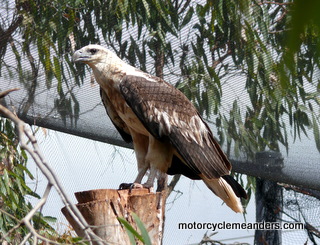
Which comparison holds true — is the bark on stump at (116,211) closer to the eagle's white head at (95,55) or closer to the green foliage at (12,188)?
the eagle's white head at (95,55)

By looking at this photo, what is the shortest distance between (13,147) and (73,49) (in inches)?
32.7

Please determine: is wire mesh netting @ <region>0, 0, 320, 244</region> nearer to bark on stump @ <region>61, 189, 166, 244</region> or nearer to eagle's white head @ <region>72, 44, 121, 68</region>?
eagle's white head @ <region>72, 44, 121, 68</region>

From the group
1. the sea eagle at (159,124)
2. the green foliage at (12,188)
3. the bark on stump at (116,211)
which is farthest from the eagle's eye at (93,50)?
the bark on stump at (116,211)

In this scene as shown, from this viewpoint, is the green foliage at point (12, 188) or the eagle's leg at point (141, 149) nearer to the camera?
the eagle's leg at point (141, 149)

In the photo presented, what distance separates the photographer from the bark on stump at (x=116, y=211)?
159cm

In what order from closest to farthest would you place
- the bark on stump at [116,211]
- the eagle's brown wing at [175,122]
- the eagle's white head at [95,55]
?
the bark on stump at [116,211], the eagle's brown wing at [175,122], the eagle's white head at [95,55]

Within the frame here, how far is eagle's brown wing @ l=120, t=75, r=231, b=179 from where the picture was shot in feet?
7.32

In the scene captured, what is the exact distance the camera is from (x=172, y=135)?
7.53 feet

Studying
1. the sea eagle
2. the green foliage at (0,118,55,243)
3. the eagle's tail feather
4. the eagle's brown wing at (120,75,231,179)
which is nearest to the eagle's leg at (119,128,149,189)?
the sea eagle

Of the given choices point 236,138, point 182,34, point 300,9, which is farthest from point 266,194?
point 300,9

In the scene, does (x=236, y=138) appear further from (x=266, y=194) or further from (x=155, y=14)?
(x=155, y=14)

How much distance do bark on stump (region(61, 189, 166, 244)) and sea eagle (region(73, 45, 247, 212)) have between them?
0.47 meters

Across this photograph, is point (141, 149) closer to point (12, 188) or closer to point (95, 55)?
point (95, 55)

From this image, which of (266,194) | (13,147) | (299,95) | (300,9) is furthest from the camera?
(13,147)
